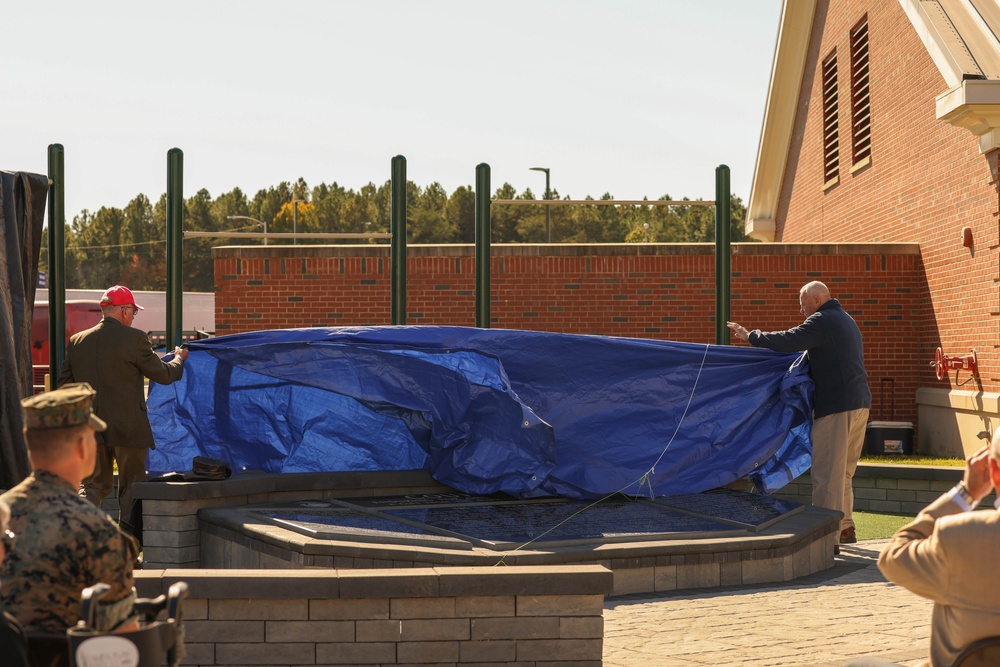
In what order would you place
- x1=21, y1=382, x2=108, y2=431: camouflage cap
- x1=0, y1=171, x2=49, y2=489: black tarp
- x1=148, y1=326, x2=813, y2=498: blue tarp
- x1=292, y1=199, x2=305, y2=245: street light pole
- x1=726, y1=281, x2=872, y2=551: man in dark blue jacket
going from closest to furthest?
1. x1=21, y1=382, x2=108, y2=431: camouflage cap
2. x1=0, y1=171, x2=49, y2=489: black tarp
3. x1=148, y1=326, x2=813, y2=498: blue tarp
4. x1=726, y1=281, x2=872, y2=551: man in dark blue jacket
5. x1=292, y1=199, x2=305, y2=245: street light pole

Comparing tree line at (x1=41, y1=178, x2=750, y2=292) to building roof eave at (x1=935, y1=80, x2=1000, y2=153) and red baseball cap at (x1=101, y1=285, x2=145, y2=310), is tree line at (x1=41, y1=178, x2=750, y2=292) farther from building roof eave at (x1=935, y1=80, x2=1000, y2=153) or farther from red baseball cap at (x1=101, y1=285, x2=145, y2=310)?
red baseball cap at (x1=101, y1=285, x2=145, y2=310)

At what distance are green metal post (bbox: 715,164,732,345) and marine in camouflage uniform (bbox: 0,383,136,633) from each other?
992 cm

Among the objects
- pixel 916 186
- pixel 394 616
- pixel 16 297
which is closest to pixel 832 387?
pixel 394 616

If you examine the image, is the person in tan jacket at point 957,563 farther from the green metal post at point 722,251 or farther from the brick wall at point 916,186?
the brick wall at point 916,186

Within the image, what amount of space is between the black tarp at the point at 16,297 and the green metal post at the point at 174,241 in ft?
8.37

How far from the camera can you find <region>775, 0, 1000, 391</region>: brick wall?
1348 centimetres

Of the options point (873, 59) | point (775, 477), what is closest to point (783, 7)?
point (873, 59)

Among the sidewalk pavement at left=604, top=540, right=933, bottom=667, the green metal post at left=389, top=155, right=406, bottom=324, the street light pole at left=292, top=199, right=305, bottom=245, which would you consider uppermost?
the street light pole at left=292, top=199, right=305, bottom=245

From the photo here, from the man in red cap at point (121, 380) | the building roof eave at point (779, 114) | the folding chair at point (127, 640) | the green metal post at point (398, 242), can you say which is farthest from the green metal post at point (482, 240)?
the building roof eave at point (779, 114)

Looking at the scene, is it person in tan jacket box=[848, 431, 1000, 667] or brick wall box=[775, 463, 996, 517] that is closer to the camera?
person in tan jacket box=[848, 431, 1000, 667]

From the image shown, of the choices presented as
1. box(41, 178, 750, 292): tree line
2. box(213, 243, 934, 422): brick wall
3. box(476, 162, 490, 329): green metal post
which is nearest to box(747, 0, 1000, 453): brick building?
box(213, 243, 934, 422): brick wall

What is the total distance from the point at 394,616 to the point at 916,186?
12618mm

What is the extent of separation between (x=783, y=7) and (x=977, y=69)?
8.93 m

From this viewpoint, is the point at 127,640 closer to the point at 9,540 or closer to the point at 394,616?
the point at 9,540
